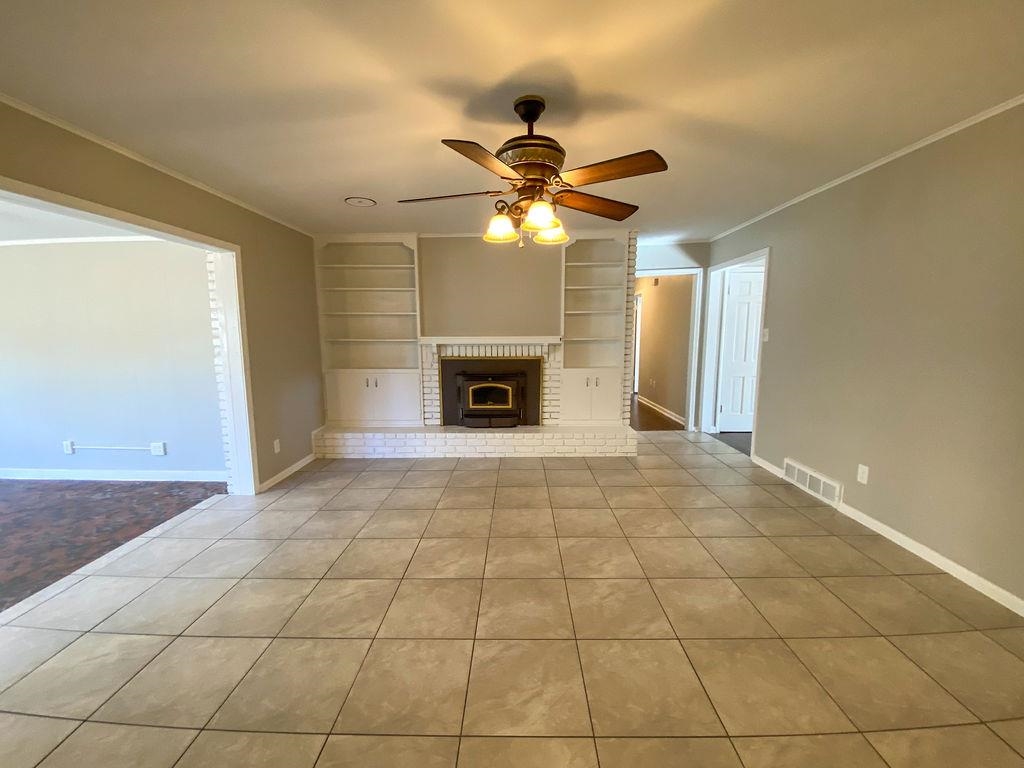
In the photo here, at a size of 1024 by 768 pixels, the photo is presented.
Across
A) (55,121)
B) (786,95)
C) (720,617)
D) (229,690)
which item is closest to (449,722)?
(229,690)

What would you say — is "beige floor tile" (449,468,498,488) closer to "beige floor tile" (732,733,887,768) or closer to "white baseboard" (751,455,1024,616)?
"beige floor tile" (732,733,887,768)

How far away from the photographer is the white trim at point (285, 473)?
3.50 metres

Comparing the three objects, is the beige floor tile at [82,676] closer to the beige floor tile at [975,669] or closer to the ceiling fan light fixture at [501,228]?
the ceiling fan light fixture at [501,228]

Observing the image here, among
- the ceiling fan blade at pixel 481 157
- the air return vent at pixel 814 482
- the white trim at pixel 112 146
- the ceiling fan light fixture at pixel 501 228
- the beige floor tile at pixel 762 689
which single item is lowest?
the beige floor tile at pixel 762 689

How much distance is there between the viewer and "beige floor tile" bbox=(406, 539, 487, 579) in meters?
2.28

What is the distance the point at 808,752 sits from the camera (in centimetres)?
131

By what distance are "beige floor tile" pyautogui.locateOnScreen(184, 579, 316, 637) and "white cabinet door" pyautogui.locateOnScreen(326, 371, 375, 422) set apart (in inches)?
104

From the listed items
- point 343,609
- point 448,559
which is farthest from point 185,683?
point 448,559

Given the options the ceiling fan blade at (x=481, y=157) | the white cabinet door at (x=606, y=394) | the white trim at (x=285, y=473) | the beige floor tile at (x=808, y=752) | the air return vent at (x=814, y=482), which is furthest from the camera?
the white cabinet door at (x=606, y=394)

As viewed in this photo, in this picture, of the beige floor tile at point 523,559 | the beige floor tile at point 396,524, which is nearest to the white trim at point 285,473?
the beige floor tile at point 396,524

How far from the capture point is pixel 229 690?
156cm

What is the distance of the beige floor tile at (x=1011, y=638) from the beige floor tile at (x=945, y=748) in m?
0.60

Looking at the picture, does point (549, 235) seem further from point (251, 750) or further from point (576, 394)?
point (576, 394)

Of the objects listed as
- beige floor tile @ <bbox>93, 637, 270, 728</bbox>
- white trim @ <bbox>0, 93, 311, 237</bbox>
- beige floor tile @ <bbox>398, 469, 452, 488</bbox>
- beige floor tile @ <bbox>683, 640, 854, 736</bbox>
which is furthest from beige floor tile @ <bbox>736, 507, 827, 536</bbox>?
white trim @ <bbox>0, 93, 311, 237</bbox>
